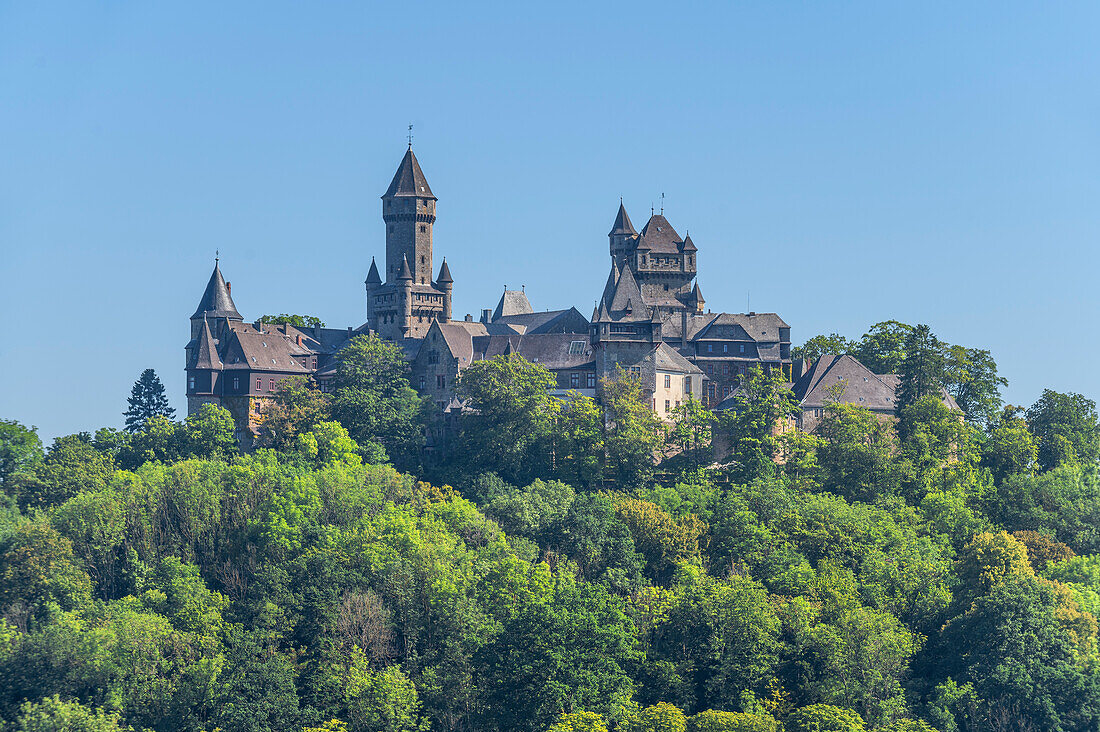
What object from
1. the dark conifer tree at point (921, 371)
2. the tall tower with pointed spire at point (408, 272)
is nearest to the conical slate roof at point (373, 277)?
the tall tower with pointed spire at point (408, 272)

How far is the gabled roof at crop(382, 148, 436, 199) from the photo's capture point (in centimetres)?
11594

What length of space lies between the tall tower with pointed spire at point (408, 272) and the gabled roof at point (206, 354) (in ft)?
36.9

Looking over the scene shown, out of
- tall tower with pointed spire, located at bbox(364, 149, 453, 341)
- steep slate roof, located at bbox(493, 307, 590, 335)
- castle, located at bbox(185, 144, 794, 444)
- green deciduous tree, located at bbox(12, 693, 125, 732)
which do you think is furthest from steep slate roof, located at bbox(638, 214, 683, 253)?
green deciduous tree, located at bbox(12, 693, 125, 732)

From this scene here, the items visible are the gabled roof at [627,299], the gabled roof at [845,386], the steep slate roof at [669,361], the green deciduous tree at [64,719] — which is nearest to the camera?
the green deciduous tree at [64,719]

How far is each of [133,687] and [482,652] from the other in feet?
47.4

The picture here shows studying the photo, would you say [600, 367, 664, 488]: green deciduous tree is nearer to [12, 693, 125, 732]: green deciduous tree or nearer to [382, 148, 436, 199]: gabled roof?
[382, 148, 436, 199]: gabled roof

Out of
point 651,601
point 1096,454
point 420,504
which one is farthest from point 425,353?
point 1096,454

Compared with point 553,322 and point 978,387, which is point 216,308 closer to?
point 553,322

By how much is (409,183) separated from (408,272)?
666cm

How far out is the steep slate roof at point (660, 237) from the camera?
11450 cm

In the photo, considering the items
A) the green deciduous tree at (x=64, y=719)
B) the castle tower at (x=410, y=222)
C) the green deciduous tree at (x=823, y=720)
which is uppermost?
the castle tower at (x=410, y=222)

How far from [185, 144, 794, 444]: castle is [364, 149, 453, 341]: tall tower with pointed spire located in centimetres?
7

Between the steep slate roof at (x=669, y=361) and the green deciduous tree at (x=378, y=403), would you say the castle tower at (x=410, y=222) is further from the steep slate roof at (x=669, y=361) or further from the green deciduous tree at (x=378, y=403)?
the steep slate roof at (x=669, y=361)

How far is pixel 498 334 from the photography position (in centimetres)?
11181
